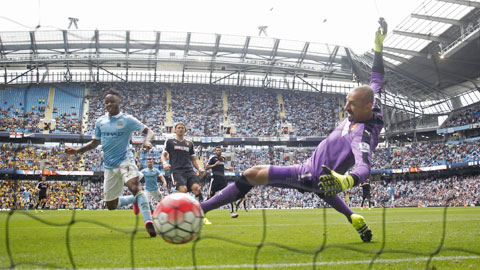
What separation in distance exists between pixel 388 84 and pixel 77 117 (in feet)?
106

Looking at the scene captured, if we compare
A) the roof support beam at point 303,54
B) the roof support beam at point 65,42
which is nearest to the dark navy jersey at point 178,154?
the roof support beam at point 65,42

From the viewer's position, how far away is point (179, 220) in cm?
346

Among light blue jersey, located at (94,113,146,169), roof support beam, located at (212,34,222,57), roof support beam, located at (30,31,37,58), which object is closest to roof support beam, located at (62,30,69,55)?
roof support beam, located at (30,31,37,58)

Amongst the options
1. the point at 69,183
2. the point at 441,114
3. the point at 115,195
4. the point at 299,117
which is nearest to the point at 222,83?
the point at 299,117

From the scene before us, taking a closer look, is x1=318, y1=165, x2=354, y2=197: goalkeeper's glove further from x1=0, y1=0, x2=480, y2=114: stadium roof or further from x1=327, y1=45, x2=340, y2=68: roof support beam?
x1=327, y1=45, x2=340, y2=68: roof support beam

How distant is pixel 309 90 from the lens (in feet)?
163

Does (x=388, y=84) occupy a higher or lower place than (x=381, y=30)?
higher

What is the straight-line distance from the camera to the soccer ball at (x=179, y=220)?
3.46m

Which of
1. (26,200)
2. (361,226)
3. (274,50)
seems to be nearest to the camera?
(361,226)

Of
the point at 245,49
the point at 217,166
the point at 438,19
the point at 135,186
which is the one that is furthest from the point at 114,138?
the point at 245,49

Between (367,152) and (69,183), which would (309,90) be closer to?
(69,183)

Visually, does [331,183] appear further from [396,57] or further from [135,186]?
[396,57]

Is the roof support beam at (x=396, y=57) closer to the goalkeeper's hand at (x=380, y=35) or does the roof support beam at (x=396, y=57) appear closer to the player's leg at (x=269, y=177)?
the goalkeeper's hand at (x=380, y=35)

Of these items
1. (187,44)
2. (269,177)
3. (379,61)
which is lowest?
(269,177)
